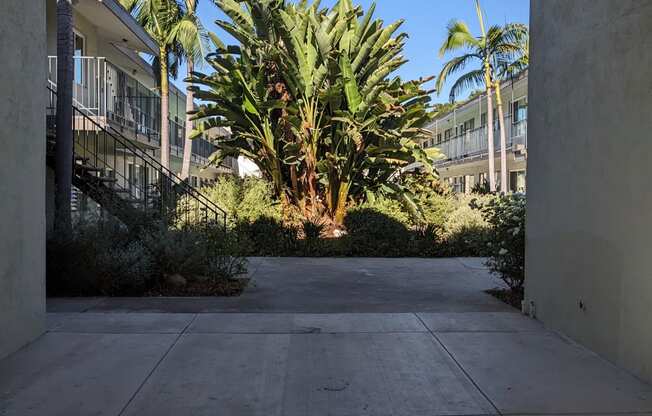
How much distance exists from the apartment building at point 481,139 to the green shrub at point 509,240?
36.4 feet

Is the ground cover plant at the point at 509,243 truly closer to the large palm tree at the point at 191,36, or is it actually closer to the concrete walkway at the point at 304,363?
the concrete walkway at the point at 304,363

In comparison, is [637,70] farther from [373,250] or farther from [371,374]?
[373,250]

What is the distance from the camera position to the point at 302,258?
13.3 metres

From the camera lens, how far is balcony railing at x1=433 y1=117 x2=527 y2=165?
22953mm

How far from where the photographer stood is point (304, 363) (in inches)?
201

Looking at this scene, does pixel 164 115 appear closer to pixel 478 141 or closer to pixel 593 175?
pixel 478 141

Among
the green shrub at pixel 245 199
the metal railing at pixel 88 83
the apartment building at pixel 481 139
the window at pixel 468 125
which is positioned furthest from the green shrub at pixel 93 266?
the window at pixel 468 125

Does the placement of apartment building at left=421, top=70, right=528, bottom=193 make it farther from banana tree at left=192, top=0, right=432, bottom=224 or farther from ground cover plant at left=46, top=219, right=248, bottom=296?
ground cover plant at left=46, top=219, right=248, bottom=296

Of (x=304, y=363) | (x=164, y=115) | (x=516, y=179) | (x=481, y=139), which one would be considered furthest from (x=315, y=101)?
(x=516, y=179)

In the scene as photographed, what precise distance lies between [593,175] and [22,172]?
5.41 m

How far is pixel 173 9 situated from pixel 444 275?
15.1 m

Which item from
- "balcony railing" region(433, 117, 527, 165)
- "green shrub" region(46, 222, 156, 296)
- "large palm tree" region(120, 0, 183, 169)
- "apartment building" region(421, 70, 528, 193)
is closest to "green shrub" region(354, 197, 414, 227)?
"apartment building" region(421, 70, 528, 193)

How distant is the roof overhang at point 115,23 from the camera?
13.1 metres

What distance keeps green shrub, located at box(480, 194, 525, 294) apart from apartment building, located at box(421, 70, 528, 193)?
36.4 ft
